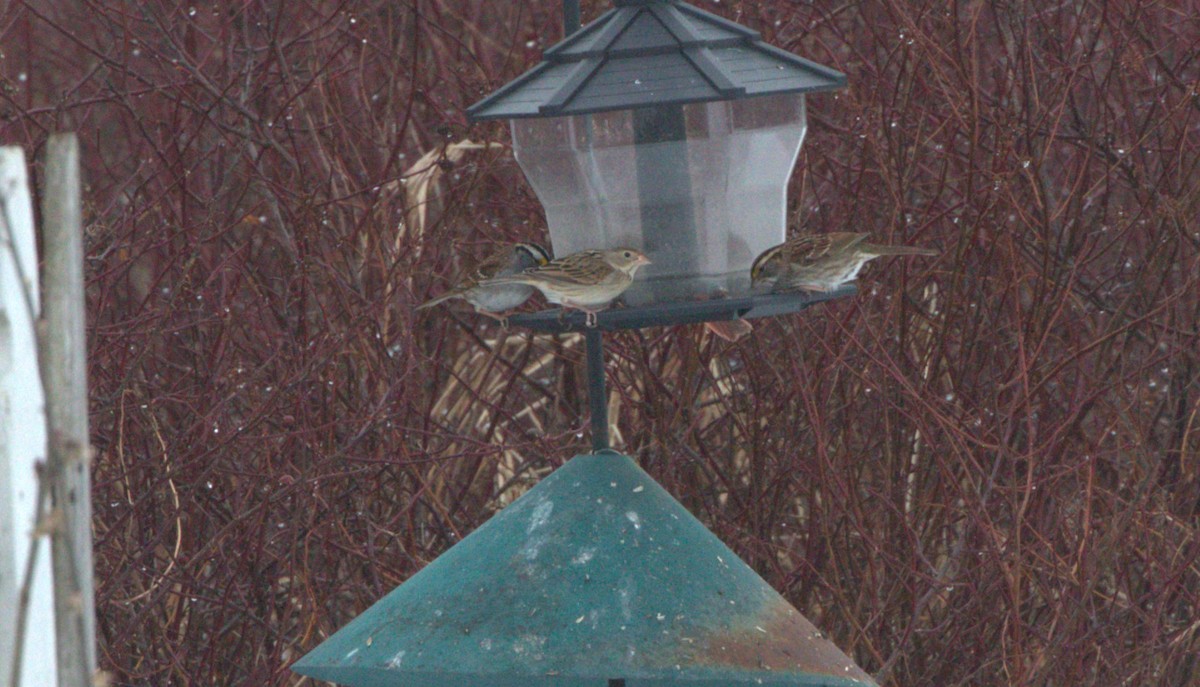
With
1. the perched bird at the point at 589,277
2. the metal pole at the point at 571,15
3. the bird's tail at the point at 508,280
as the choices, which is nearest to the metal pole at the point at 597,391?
the perched bird at the point at 589,277

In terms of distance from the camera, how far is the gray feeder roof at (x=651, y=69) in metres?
3.08

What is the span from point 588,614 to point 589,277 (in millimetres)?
757

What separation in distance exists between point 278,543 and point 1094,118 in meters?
3.07

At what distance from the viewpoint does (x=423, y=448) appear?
5.58 meters

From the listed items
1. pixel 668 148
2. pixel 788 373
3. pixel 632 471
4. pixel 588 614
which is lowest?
pixel 788 373

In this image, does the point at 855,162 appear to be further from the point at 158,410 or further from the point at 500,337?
the point at 158,410

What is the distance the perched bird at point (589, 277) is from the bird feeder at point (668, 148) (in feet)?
0.42

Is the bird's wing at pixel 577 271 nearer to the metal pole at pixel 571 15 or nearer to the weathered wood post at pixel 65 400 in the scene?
the metal pole at pixel 571 15

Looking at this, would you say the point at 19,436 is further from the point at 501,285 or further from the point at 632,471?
the point at 501,285

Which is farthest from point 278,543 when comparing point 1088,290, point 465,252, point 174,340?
point 1088,290

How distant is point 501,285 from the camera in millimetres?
3840

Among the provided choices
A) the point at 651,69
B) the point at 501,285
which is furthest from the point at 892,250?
the point at 651,69

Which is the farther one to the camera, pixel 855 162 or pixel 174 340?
pixel 855 162

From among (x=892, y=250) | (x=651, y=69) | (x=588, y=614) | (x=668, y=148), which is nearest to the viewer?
(x=588, y=614)
